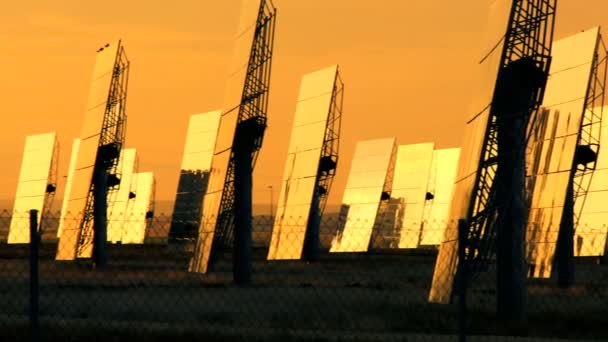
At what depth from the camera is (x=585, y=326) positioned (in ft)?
72.2

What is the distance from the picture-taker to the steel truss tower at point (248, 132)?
35.0 meters

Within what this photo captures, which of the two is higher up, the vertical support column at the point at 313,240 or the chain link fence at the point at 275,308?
the vertical support column at the point at 313,240

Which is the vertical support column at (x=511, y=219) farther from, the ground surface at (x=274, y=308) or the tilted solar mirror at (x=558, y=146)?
the tilted solar mirror at (x=558, y=146)

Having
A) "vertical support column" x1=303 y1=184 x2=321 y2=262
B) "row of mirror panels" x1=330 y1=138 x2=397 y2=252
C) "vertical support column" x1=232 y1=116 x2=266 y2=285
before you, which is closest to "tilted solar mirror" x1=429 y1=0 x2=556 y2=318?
"vertical support column" x1=232 y1=116 x2=266 y2=285

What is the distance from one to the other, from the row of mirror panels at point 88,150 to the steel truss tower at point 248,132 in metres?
11.5

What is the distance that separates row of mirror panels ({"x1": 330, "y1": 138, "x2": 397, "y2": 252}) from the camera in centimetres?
5944

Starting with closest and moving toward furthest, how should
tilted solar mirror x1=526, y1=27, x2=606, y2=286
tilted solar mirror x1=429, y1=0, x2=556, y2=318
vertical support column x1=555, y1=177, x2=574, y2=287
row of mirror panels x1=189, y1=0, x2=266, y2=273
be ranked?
tilted solar mirror x1=429, y1=0, x2=556, y2=318 < tilted solar mirror x1=526, y1=27, x2=606, y2=286 < vertical support column x1=555, y1=177, x2=574, y2=287 < row of mirror panels x1=189, y1=0, x2=266, y2=273

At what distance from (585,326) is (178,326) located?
6.81 m

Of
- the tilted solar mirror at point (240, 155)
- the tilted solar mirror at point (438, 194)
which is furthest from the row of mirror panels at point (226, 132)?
the tilted solar mirror at point (438, 194)

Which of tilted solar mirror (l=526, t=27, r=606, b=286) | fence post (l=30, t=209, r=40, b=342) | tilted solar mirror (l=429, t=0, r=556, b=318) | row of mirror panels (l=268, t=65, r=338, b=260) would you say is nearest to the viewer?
fence post (l=30, t=209, r=40, b=342)

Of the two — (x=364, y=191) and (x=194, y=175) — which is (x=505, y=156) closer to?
(x=194, y=175)

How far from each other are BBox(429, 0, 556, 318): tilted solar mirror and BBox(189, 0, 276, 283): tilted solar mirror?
12043 millimetres

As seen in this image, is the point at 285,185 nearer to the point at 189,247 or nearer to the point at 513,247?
the point at 189,247

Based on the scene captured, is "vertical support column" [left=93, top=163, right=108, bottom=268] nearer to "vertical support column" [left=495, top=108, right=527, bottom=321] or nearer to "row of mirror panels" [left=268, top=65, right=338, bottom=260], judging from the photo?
"row of mirror panels" [left=268, top=65, right=338, bottom=260]
